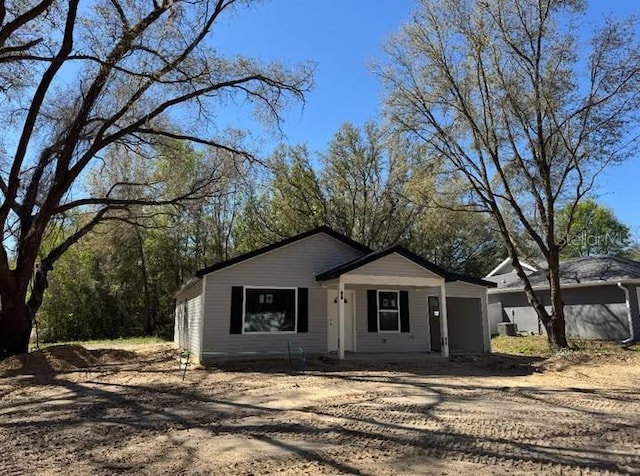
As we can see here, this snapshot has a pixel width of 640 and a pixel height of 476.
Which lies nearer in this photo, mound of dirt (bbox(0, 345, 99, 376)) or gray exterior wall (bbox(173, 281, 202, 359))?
mound of dirt (bbox(0, 345, 99, 376))

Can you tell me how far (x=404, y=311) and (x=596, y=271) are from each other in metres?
9.94

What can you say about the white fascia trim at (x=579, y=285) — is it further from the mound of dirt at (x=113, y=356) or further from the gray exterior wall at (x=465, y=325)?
the mound of dirt at (x=113, y=356)

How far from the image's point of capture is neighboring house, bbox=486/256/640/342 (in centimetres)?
1864

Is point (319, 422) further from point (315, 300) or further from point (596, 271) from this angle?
point (596, 271)

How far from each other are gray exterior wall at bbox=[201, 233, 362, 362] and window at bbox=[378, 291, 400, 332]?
1.62m

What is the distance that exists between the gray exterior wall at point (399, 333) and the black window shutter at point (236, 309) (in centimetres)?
340

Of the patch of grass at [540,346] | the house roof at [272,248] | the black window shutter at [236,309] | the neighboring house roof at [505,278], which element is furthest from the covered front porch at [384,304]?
the neighboring house roof at [505,278]

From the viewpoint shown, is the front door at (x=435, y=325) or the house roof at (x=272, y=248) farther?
the front door at (x=435, y=325)

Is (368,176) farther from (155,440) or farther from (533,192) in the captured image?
(155,440)

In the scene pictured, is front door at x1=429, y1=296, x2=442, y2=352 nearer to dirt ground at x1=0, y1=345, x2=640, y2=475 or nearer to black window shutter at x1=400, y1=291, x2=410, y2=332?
black window shutter at x1=400, y1=291, x2=410, y2=332

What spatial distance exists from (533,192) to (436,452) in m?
13.2

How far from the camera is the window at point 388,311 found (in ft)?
50.6

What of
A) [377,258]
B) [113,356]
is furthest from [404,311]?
[113,356]

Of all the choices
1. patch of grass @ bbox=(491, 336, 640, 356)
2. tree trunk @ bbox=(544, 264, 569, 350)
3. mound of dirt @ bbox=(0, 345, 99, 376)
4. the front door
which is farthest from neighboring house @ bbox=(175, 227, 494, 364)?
patch of grass @ bbox=(491, 336, 640, 356)
